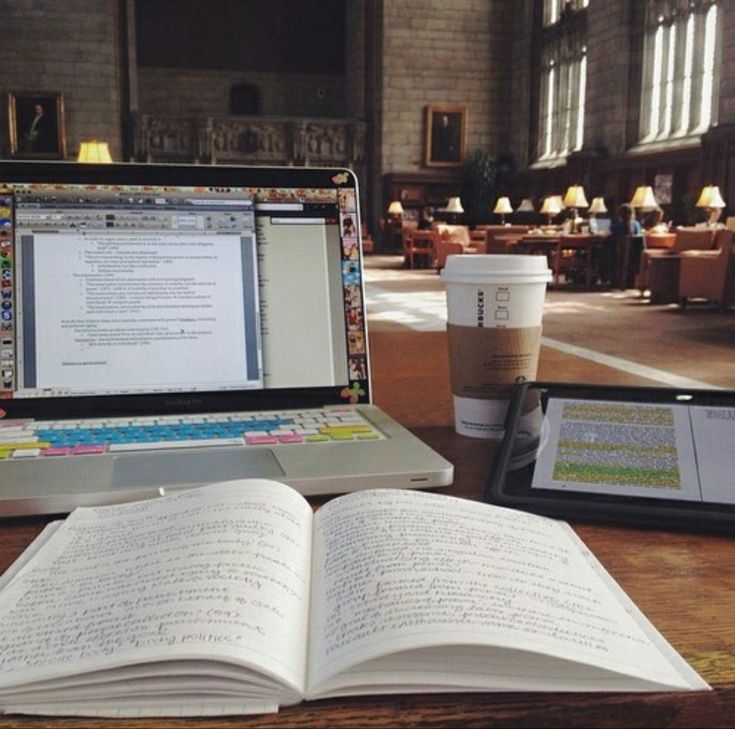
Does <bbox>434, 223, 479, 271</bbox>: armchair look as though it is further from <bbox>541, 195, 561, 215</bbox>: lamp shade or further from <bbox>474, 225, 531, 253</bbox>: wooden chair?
<bbox>541, 195, 561, 215</bbox>: lamp shade

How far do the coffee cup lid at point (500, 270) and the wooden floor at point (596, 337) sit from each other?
195 millimetres

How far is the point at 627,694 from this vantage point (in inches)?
18.5

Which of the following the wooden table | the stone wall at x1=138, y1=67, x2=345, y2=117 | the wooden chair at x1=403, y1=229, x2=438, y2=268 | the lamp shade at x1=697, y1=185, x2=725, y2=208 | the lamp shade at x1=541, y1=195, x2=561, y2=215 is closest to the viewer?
the lamp shade at x1=697, y1=185, x2=725, y2=208

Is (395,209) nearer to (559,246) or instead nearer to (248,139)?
(248,139)

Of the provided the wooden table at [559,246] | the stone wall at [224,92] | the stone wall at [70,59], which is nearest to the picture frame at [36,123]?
the stone wall at [70,59]

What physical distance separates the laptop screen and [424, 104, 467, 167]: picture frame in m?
16.8

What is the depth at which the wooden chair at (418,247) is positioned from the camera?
553 inches

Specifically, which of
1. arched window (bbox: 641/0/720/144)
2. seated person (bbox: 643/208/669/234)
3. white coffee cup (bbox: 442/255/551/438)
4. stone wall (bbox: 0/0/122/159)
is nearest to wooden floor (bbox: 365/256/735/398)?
white coffee cup (bbox: 442/255/551/438)

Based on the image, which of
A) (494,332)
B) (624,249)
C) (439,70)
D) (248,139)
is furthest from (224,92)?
(494,332)

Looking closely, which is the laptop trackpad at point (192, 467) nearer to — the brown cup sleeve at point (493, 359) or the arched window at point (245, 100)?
the brown cup sleeve at point (493, 359)

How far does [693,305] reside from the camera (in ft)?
29.2

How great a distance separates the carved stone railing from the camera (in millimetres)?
16781

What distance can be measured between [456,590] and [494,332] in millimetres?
498

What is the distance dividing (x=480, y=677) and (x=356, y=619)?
0.25 ft
